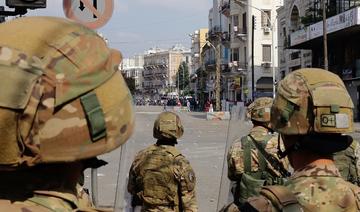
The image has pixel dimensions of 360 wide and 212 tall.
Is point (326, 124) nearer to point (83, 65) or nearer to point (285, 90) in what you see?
point (285, 90)

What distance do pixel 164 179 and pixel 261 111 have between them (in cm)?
92

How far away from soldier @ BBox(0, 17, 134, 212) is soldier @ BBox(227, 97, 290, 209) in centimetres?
289

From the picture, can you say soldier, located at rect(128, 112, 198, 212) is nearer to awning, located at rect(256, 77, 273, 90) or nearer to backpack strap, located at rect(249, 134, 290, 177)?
backpack strap, located at rect(249, 134, 290, 177)

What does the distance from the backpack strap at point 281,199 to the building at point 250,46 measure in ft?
197

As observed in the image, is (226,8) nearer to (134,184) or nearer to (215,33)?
(215,33)

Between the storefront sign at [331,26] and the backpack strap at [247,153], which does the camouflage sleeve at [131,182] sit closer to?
the backpack strap at [247,153]

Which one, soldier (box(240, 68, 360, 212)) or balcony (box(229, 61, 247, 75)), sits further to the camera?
balcony (box(229, 61, 247, 75))

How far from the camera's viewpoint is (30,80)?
1.39 metres

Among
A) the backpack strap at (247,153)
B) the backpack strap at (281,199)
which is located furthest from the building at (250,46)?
the backpack strap at (281,199)

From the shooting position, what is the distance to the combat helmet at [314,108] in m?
2.58

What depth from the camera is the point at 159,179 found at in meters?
4.64

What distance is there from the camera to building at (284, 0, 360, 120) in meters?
34.8

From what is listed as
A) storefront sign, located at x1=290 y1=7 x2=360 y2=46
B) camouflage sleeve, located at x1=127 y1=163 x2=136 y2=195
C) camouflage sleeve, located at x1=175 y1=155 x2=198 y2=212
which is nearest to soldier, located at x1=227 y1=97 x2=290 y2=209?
camouflage sleeve, located at x1=175 y1=155 x2=198 y2=212

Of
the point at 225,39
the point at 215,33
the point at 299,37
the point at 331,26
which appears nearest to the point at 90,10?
the point at 331,26
